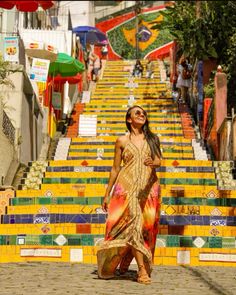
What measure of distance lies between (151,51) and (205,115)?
2462 centimetres

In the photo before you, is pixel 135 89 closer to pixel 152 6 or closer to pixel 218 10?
pixel 218 10

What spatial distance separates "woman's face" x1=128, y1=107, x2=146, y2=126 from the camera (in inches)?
284

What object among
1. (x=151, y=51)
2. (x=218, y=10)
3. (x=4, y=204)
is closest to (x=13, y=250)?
(x=4, y=204)

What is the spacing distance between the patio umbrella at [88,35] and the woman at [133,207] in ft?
84.4

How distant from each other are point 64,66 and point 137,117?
43.7ft

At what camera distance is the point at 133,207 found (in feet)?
22.6

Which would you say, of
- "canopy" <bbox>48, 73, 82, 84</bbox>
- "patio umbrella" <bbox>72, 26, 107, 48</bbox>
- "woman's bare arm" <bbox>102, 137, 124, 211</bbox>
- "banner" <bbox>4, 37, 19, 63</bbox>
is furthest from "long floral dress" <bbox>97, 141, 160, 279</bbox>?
"patio umbrella" <bbox>72, 26, 107, 48</bbox>

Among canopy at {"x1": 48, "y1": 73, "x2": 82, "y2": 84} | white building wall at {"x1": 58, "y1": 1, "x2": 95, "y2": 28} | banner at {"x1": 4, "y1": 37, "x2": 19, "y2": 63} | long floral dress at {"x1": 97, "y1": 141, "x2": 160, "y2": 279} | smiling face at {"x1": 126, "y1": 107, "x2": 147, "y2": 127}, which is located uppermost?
white building wall at {"x1": 58, "y1": 1, "x2": 95, "y2": 28}

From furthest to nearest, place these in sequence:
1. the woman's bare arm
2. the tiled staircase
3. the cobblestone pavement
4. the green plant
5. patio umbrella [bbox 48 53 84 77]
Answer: the green plant < patio umbrella [bbox 48 53 84 77] < the tiled staircase < the woman's bare arm < the cobblestone pavement

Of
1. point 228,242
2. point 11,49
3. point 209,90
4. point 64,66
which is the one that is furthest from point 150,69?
point 228,242

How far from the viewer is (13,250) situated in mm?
8797

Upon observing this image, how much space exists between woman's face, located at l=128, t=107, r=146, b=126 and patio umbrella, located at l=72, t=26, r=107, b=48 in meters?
25.6

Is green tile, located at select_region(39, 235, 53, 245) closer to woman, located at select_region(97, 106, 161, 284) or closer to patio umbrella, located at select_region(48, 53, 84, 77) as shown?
woman, located at select_region(97, 106, 161, 284)

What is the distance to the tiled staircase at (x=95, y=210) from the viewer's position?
872 cm
